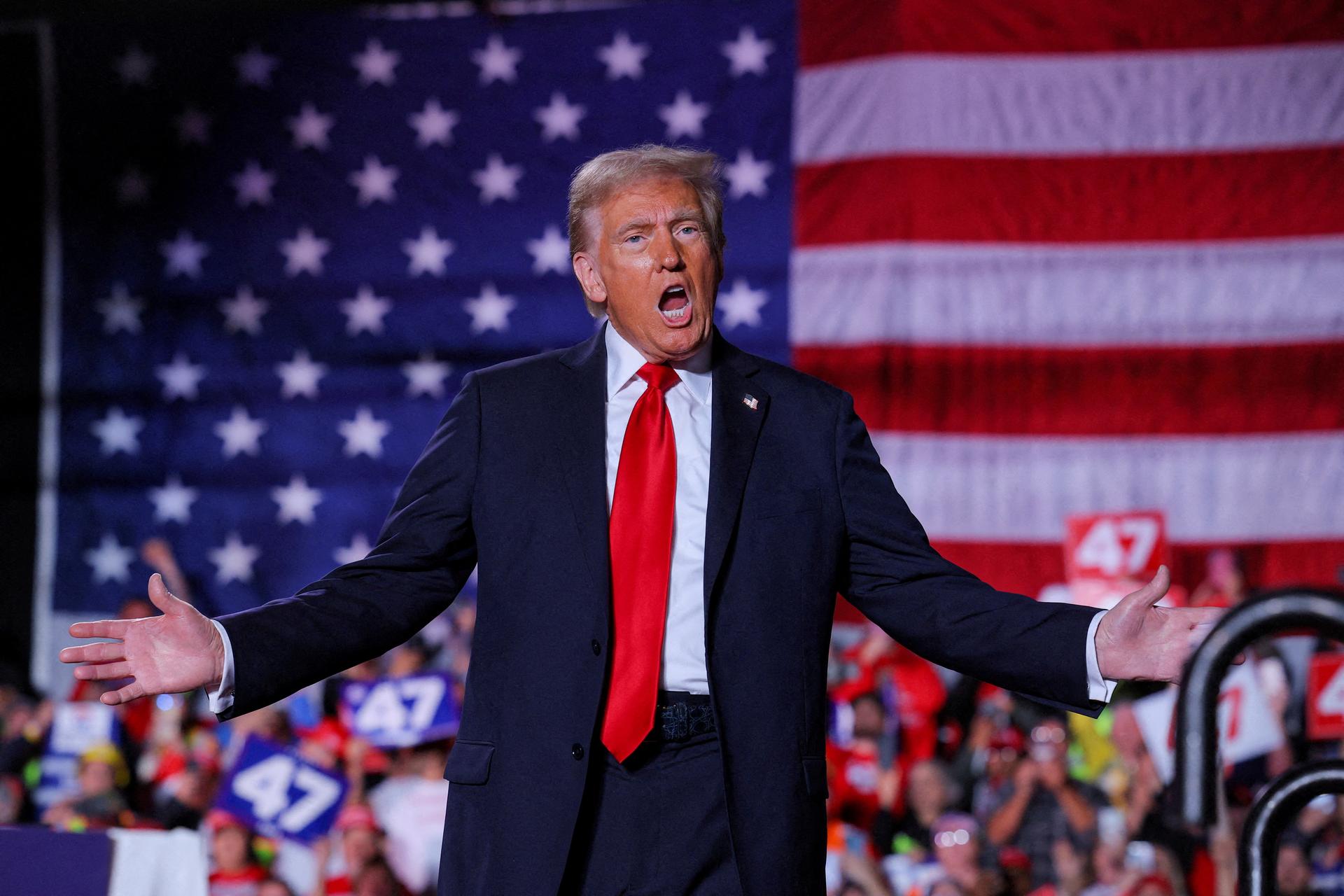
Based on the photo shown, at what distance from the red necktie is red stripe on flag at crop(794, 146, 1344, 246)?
4.57 meters

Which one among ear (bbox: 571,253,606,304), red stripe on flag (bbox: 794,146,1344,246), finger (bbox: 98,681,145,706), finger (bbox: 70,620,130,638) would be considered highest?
red stripe on flag (bbox: 794,146,1344,246)

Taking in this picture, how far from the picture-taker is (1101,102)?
6000 millimetres

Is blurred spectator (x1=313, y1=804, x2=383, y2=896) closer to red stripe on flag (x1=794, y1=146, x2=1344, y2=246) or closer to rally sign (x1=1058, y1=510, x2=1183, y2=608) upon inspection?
rally sign (x1=1058, y1=510, x2=1183, y2=608)

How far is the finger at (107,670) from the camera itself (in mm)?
1484

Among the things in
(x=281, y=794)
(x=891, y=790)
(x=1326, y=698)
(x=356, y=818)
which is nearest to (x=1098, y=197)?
(x=1326, y=698)

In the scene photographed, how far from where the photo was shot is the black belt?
1.60 meters

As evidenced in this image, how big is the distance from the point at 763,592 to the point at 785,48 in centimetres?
510

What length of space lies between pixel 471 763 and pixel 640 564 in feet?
1.01

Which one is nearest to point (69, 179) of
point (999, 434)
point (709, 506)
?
point (999, 434)

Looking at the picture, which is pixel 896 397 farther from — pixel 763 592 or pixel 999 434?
pixel 763 592

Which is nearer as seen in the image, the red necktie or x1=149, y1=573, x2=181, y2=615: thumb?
x1=149, y1=573, x2=181, y2=615: thumb

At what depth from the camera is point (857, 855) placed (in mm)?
4246

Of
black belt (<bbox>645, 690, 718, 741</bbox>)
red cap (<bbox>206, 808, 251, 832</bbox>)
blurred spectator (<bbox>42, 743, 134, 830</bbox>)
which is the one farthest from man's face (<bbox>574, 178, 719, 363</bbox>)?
blurred spectator (<bbox>42, 743, 134, 830</bbox>)

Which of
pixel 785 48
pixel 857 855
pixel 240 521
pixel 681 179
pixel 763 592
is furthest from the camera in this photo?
pixel 240 521
